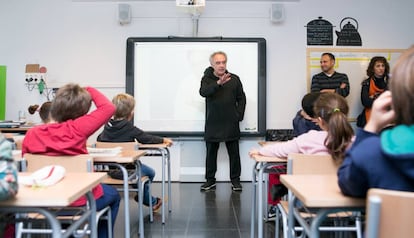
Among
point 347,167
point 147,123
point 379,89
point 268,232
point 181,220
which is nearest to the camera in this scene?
point 347,167

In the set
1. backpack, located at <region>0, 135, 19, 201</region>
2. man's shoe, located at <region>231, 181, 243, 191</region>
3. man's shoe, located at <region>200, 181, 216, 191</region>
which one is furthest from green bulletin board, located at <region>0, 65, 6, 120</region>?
backpack, located at <region>0, 135, 19, 201</region>

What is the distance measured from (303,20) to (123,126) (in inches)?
114

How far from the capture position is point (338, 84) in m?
4.52

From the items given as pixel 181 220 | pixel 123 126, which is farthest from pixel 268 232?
pixel 123 126

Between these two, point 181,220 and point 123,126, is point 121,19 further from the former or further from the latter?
point 181,220

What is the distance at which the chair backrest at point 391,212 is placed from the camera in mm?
875

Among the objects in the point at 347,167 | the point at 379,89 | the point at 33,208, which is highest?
the point at 379,89

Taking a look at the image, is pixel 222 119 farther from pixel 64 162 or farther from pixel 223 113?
pixel 64 162

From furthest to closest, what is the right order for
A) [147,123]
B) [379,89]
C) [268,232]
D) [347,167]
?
[147,123] < [379,89] < [268,232] < [347,167]

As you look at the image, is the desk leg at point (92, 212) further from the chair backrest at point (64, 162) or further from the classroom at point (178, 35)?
the classroom at point (178, 35)

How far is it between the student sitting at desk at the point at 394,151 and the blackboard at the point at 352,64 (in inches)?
150

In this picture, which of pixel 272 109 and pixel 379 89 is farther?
pixel 272 109

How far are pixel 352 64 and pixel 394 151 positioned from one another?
4077 millimetres

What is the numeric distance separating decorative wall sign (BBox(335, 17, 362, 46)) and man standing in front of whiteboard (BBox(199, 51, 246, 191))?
1452 mm
